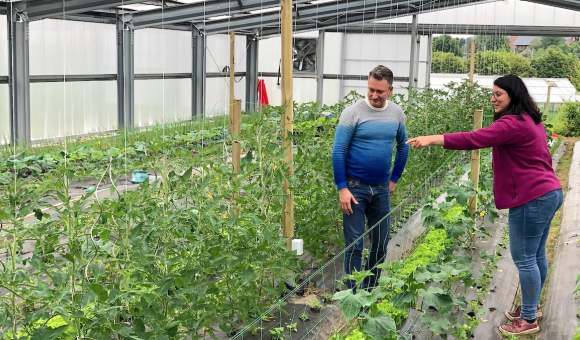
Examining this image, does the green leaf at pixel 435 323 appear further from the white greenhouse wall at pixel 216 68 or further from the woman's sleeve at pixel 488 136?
the white greenhouse wall at pixel 216 68

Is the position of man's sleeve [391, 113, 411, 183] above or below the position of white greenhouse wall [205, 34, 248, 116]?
below

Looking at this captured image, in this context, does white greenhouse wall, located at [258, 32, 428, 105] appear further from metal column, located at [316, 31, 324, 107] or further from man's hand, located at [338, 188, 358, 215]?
man's hand, located at [338, 188, 358, 215]

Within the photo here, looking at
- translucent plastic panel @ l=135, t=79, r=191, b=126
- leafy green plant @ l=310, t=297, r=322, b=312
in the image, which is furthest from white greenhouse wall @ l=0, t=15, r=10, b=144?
leafy green plant @ l=310, t=297, r=322, b=312

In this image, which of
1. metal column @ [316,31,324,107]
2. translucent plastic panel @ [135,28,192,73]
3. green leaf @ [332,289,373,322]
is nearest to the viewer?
green leaf @ [332,289,373,322]

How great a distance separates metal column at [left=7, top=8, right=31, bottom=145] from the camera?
9.33 metres

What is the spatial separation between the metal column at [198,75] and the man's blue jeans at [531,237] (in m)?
11.1

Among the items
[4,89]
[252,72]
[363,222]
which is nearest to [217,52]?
[252,72]

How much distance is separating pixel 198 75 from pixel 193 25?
110 centimetres

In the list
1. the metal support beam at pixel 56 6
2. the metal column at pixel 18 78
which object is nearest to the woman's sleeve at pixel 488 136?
the metal support beam at pixel 56 6

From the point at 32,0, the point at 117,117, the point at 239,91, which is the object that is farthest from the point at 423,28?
the point at 32,0

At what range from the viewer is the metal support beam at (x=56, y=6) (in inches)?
361

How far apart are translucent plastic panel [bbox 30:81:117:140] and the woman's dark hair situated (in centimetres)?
684

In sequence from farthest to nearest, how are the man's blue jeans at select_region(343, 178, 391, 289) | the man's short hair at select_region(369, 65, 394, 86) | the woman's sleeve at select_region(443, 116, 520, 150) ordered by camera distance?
the man's blue jeans at select_region(343, 178, 391, 289) → the man's short hair at select_region(369, 65, 394, 86) → the woman's sleeve at select_region(443, 116, 520, 150)

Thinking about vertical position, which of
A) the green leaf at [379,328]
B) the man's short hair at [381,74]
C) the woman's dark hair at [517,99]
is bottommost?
the green leaf at [379,328]
